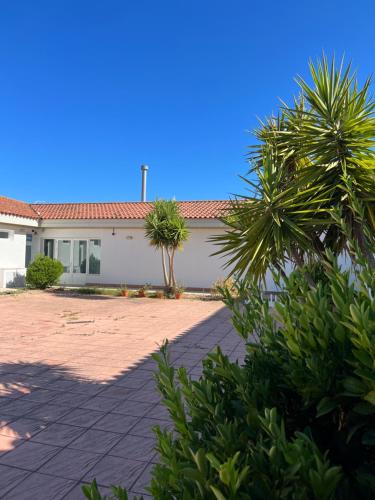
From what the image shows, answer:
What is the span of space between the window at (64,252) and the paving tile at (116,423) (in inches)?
767

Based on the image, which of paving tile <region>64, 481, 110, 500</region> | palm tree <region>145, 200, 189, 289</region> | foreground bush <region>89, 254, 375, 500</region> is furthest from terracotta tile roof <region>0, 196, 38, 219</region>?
foreground bush <region>89, 254, 375, 500</region>

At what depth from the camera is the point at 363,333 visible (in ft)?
3.72

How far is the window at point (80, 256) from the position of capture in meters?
22.8

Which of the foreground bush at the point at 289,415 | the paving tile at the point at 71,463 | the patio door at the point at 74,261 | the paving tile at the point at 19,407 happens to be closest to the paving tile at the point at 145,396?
the paving tile at the point at 19,407

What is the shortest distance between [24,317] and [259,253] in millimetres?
9778

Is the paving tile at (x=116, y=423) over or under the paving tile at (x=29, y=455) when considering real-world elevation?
over

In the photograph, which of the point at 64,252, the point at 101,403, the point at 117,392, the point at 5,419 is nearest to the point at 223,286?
the point at 101,403

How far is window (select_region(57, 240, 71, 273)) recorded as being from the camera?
75.3ft

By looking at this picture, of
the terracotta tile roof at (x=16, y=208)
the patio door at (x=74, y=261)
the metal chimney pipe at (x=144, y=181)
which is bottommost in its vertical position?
the patio door at (x=74, y=261)

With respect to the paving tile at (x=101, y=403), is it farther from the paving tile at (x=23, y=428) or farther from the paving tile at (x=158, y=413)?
the paving tile at (x=23, y=428)

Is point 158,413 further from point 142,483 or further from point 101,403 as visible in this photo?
point 142,483

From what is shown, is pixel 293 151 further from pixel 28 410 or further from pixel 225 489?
pixel 28 410

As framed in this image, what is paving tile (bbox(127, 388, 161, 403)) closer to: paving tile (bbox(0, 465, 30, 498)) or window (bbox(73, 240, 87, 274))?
paving tile (bbox(0, 465, 30, 498))

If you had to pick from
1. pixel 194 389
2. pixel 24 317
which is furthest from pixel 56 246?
pixel 194 389
